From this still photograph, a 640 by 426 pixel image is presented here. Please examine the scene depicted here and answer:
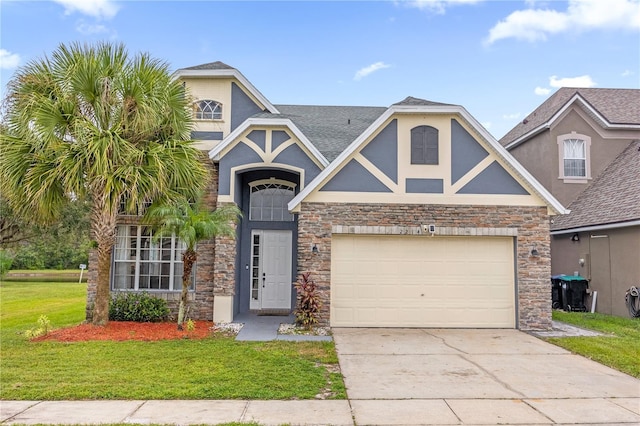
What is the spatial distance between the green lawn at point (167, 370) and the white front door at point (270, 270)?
3545 mm

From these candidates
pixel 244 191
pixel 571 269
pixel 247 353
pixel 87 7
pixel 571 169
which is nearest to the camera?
pixel 247 353

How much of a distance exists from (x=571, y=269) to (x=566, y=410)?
11.4 metres

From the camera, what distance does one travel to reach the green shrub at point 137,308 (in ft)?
36.8

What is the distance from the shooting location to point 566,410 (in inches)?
211

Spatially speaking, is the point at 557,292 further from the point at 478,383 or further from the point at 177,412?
the point at 177,412

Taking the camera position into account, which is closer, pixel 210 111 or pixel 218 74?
pixel 218 74

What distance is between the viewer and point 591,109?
15961 millimetres

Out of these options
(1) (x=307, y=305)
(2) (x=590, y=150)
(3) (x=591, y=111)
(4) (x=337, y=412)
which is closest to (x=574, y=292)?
(2) (x=590, y=150)

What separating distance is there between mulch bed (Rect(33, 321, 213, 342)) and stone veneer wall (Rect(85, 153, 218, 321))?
101 centimetres

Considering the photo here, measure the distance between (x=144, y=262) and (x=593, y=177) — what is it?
15968 millimetres

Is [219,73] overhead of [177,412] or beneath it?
overhead

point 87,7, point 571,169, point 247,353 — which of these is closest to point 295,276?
point 247,353

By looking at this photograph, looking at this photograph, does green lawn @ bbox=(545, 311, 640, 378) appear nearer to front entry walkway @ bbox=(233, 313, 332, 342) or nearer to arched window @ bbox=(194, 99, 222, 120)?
front entry walkway @ bbox=(233, 313, 332, 342)

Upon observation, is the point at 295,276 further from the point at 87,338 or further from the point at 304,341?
the point at 87,338
